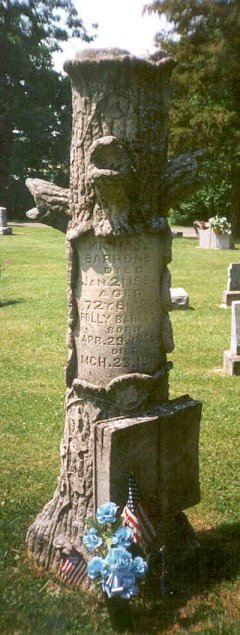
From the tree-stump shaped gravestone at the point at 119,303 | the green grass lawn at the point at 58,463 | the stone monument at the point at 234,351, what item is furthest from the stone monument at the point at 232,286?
the tree-stump shaped gravestone at the point at 119,303

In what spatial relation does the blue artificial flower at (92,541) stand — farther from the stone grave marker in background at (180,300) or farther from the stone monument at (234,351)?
the stone grave marker in background at (180,300)

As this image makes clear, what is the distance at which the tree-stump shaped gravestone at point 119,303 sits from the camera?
14.5ft

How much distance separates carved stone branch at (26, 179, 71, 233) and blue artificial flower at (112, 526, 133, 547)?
200 cm

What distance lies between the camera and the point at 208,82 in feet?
94.9

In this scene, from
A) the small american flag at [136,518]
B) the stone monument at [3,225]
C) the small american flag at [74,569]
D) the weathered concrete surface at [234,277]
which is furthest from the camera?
the stone monument at [3,225]

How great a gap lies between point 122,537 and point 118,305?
4.67 ft

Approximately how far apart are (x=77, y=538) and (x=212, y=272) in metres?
15.2

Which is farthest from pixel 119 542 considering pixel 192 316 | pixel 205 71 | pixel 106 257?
pixel 205 71

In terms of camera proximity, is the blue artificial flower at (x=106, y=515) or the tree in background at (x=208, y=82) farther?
the tree in background at (x=208, y=82)

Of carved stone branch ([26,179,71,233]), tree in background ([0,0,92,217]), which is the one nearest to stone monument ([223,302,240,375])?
carved stone branch ([26,179,71,233])

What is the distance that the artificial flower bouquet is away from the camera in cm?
390

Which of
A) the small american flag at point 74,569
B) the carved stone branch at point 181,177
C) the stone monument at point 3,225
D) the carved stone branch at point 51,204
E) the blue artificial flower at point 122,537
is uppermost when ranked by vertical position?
Answer: the carved stone branch at point 181,177

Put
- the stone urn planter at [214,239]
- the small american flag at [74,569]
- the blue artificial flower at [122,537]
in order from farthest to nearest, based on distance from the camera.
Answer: the stone urn planter at [214,239], the small american flag at [74,569], the blue artificial flower at [122,537]

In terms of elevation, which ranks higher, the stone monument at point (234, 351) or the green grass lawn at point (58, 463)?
the stone monument at point (234, 351)
